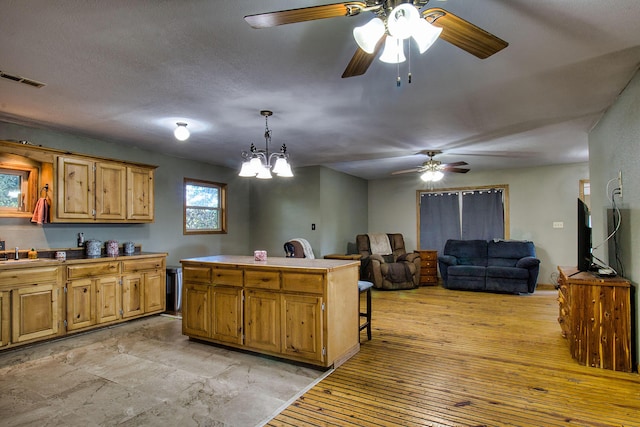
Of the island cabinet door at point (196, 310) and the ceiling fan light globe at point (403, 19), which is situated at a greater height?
the ceiling fan light globe at point (403, 19)

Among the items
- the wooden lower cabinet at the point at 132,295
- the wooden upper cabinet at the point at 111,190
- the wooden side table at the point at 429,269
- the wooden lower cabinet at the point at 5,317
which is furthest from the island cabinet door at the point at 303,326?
the wooden side table at the point at 429,269

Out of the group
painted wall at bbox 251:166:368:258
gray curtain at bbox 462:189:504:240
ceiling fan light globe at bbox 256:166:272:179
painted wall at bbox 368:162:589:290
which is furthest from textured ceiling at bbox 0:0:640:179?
gray curtain at bbox 462:189:504:240

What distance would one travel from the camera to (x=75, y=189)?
4.16m

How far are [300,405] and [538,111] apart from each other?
357 cm

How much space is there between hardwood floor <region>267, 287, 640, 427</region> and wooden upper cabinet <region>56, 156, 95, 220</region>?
11.6ft

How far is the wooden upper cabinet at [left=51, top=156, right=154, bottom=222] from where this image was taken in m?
4.07

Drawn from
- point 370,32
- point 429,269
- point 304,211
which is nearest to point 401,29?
point 370,32

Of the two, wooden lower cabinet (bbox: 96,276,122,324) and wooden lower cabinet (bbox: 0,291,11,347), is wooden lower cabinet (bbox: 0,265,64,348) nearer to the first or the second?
wooden lower cabinet (bbox: 0,291,11,347)

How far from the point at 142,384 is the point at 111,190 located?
2785 mm

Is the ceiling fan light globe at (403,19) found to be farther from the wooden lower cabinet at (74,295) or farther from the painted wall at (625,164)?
the wooden lower cabinet at (74,295)

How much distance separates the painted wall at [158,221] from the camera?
4.01 metres

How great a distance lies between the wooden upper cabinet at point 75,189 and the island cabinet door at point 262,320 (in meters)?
2.52

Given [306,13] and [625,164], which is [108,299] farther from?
[625,164]

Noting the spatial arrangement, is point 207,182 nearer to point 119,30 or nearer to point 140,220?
point 140,220
